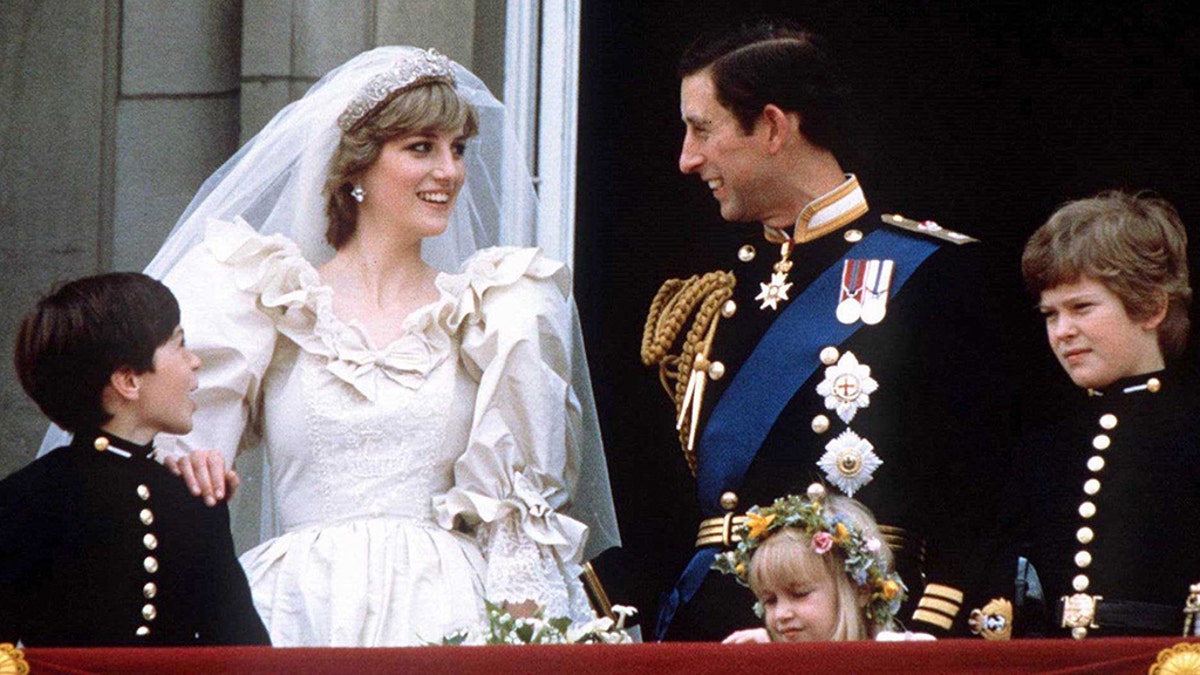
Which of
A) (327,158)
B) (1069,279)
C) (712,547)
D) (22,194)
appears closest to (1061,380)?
(1069,279)

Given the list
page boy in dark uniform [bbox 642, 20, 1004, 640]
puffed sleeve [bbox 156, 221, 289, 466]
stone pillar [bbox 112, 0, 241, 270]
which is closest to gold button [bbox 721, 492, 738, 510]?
page boy in dark uniform [bbox 642, 20, 1004, 640]

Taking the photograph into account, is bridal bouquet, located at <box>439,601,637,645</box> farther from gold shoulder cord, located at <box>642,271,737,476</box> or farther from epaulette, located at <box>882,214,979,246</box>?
epaulette, located at <box>882,214,979,246</box>

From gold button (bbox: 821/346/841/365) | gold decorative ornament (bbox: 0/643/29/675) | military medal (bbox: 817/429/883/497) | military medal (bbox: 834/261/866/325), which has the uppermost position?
military medal (bbox: 834/261/866/325)

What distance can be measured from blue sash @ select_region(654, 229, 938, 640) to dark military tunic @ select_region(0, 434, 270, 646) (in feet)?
2.91

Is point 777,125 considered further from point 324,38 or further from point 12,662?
point 12,662

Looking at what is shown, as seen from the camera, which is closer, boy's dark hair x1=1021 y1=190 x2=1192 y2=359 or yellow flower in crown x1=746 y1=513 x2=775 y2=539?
yellow flower in crown x1=746 y1=513 x2=775 y2=539

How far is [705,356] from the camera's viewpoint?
606cm

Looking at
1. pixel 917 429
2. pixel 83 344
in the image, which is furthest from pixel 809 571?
pixel 83 344

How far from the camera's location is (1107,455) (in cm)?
569

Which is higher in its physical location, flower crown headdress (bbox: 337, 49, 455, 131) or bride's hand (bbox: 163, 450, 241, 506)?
flower crown headdress (bbox: 337, 49, 455, 131)

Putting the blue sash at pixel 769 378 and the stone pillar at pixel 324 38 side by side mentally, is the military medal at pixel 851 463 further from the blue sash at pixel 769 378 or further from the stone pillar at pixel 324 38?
the stone pillar at pixel 324 38

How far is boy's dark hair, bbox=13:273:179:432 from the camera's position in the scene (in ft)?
18.4

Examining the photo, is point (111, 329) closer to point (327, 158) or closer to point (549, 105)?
point (327, 158)

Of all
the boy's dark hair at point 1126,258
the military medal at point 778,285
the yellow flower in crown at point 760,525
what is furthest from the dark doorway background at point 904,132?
the yellow flower in crown at point 760,525
